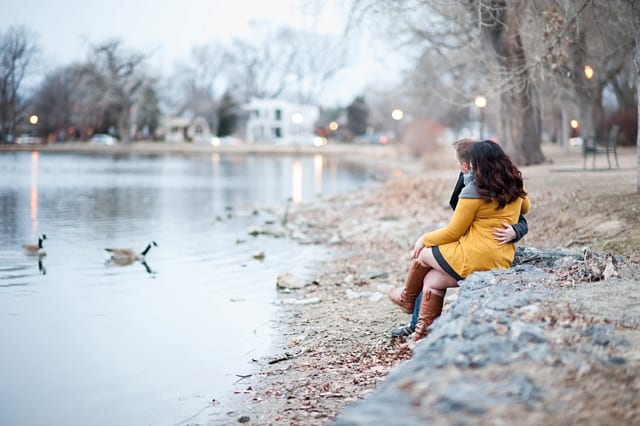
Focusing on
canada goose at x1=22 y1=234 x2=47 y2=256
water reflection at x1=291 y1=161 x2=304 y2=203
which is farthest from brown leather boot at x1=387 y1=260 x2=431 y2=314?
water reflection at x1=291 y1=161 x2=304 y2=203

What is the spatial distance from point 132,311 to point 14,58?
45480 mm

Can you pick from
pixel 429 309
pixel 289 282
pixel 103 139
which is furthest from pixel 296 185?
pixel 103 139

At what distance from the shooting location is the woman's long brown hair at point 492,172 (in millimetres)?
5871

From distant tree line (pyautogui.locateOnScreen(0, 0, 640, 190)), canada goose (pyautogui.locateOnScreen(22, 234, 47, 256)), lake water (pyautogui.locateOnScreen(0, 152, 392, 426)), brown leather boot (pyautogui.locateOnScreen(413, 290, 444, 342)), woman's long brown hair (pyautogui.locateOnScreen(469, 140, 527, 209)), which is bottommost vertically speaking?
lake water (pyautogui.locateOnScreen(0, 152, 392, 426))

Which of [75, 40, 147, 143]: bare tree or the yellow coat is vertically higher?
[75, 40, 147, 143]: bare tree

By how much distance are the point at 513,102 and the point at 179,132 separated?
93.8 m

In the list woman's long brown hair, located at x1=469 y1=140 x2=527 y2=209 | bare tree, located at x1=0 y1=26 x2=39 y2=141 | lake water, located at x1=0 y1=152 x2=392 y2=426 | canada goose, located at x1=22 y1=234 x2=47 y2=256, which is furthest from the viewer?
bare tree, located at x1=0 y1=26 x2=39 y2=141

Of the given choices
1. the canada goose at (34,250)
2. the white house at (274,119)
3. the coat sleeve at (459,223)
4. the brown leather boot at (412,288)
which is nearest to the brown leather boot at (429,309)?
the brown leather boot at (412,288)

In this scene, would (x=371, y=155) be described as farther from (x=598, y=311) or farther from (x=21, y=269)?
(x=598, y=311)

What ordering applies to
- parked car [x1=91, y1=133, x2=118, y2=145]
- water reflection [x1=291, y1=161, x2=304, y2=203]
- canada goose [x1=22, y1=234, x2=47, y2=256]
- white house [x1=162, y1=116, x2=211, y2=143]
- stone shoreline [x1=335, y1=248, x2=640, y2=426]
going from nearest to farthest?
stone shoreline [x1=335, y1=248, x2=640, y2=426] → canada goose [x1=22, y1=234, x2=47, y2=256] → water reflection [x1=291, y1=161, x2=304, y2=203] → parked car [x1=91, y1=133, x2=118, y2=145] → white house [x1=162, y1=116, x2=211, y2=143]

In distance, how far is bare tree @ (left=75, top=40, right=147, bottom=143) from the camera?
79688mm

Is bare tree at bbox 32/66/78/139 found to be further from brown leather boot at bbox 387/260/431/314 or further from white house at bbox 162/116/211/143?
brown leather boot at bbox 387/260/431/314

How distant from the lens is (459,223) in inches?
233

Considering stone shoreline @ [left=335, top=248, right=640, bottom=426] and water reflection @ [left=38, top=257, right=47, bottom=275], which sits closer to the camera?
stone shoreline @ [left=335, top=248, right=640, bottom=426]
